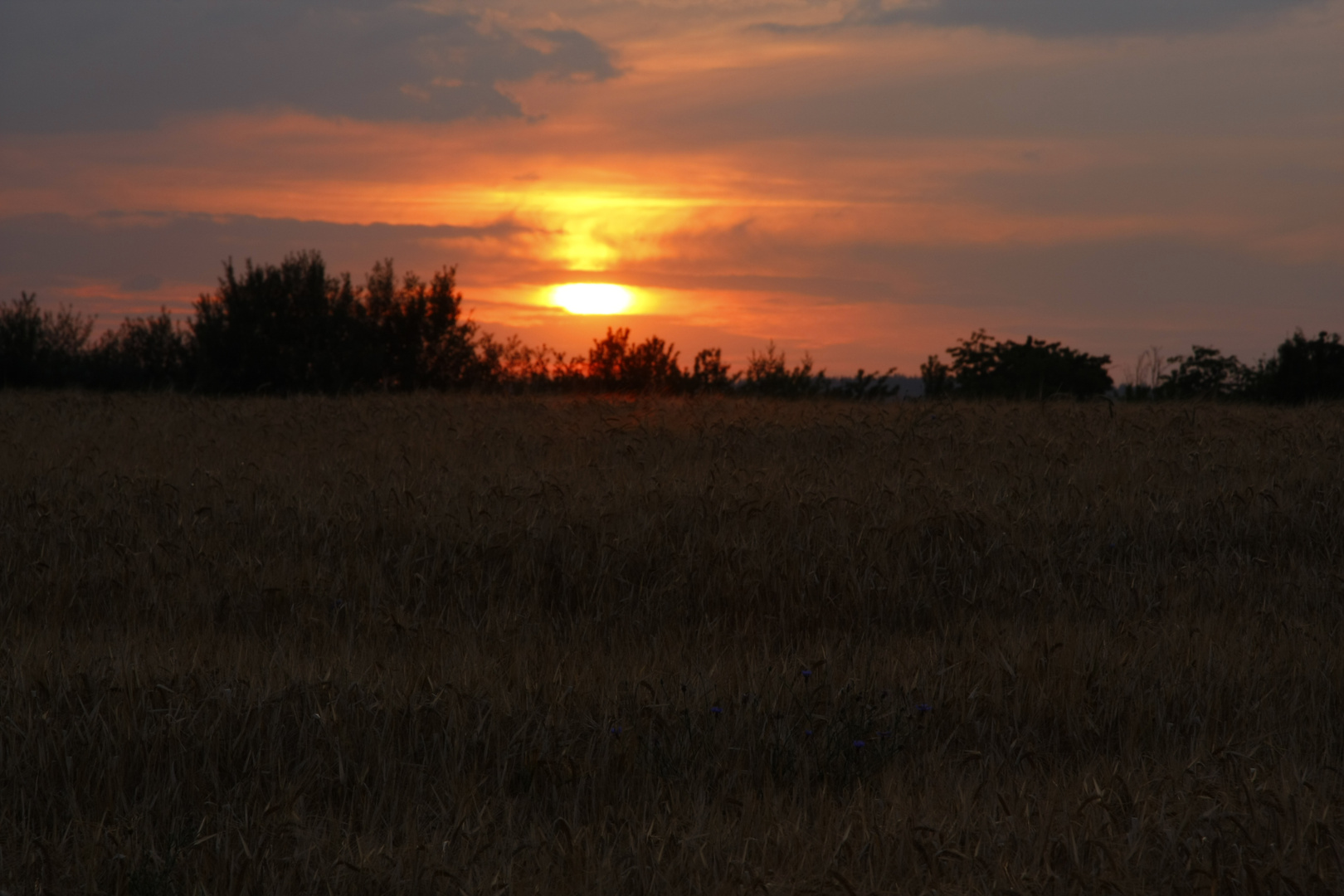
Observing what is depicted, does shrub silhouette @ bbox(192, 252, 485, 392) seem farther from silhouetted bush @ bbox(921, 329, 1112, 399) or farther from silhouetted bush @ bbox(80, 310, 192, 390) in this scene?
silhouetted bush @ bbox(921, 329, 1112, 399)

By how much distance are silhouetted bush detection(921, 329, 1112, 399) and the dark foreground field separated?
58.3ft

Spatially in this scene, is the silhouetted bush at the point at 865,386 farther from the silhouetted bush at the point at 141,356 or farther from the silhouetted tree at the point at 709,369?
the silhouetted bush at the point at 141,356

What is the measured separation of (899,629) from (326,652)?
3.50 metres

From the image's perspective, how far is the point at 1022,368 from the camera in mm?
29203

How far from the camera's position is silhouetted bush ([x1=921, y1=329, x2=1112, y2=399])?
28.9m

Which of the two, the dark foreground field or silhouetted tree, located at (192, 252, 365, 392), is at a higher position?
silhouetted tree, located at (192, 252, 365, 392)

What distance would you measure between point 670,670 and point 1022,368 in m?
25.7

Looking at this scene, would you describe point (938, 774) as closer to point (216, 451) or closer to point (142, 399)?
point (216, 451)

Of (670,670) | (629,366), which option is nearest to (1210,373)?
(629,366)

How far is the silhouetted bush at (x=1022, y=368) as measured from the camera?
2891cm

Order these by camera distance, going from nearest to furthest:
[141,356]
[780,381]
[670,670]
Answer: [670,670], [780,381], [141,356]

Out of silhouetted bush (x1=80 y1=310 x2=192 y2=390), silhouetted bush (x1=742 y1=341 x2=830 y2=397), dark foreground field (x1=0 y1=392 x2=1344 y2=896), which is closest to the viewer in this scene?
dark foreground field (x1=0 y1=392 x2=1344 y2=896)

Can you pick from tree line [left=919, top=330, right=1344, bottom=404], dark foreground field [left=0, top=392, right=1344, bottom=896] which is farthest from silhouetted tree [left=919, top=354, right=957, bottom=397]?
dark foreground field [left=0, top=392, right=1344, bottom=896]

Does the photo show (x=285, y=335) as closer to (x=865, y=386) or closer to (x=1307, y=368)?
(x=865, y=386)
